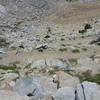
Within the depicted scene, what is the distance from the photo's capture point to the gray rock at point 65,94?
34.4 feet

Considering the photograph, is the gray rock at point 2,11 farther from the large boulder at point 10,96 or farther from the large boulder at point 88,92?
the large boulder at point 88,92

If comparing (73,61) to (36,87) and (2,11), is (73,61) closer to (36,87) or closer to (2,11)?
(36,87)

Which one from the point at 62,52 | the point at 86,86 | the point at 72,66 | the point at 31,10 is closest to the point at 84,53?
the point at 62,52

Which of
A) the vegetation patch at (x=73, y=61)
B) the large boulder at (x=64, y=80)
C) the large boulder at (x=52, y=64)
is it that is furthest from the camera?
the vegetation patch at (x=73, y=61)

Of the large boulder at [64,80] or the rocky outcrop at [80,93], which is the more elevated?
the rocky outcrop at [80,93]

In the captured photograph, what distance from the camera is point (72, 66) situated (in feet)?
58.0

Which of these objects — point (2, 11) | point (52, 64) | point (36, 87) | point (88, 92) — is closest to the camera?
point (88, 92)

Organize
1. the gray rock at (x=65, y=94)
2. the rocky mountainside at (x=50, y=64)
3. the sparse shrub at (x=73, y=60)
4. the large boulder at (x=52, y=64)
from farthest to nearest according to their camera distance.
Result: the sparse shrub at (x=73, y=60) < the large boulder at (x=52, y=64) < the rocky mountainside at (x=50, y=64) < the gray rock at (x=65, y=94)

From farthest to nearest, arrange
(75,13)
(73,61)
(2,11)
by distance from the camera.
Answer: (2,11), (75,13), (73,61)

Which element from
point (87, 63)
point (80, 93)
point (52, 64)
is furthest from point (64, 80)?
point (87, 63)

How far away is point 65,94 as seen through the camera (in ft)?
34.8

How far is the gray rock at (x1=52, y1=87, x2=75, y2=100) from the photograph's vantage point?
34.4 ft

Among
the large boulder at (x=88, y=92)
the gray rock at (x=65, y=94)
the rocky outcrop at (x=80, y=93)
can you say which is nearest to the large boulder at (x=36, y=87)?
the gray rock at (x=65, y=94)

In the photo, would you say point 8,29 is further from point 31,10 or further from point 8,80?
point 8,80
